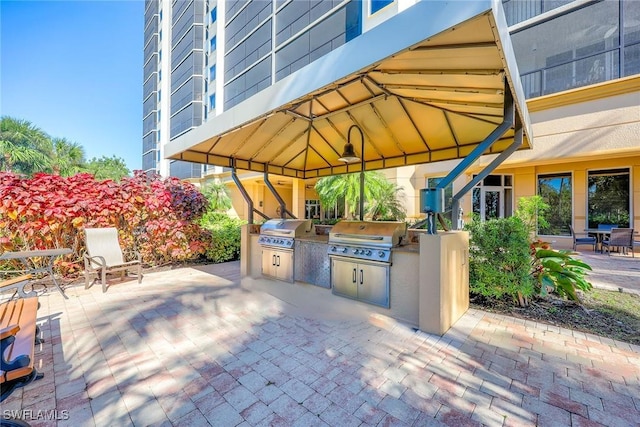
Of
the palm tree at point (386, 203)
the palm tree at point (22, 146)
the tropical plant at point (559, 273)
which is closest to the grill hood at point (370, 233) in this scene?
the tropical plant at point (559, 273)

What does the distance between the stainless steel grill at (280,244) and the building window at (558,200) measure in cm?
1002

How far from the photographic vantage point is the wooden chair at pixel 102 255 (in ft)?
15.9

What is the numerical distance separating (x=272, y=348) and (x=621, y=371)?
325 centimetres

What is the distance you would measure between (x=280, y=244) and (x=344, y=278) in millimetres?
1547

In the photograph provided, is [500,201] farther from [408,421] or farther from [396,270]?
[408,421]

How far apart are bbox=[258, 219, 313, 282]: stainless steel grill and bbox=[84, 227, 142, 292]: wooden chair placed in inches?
93.1

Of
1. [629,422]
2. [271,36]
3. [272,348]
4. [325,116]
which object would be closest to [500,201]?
[325,116]

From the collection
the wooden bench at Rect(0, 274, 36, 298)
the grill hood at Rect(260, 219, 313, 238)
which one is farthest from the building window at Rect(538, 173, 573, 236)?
the wooden bench at Rect(0, 274, 36, 298)

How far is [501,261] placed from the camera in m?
4.04

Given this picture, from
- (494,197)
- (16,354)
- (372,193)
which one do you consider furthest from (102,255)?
(494,197)

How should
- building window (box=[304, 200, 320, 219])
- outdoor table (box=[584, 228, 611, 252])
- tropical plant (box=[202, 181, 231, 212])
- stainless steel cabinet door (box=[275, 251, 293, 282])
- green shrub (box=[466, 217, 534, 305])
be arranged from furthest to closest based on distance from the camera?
building window (box=[304, 200, 320, 219]), tropical plant (box=[202, 181, 231, 212]), outdoor table (box=[584, 228, 611, 252]), stainless steel cabinet door (box=[275, 251, 293, 282]), green shrub (box=[466, 217, 534, 305])

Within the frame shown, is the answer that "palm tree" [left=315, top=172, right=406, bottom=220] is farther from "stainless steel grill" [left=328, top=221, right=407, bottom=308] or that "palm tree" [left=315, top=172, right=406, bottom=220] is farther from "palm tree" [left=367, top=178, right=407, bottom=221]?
"stainless steel grill" [left=328, top=221, right=407, bottom=308]

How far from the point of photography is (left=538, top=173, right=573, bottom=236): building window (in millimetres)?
10234

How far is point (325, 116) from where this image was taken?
4543 mm
